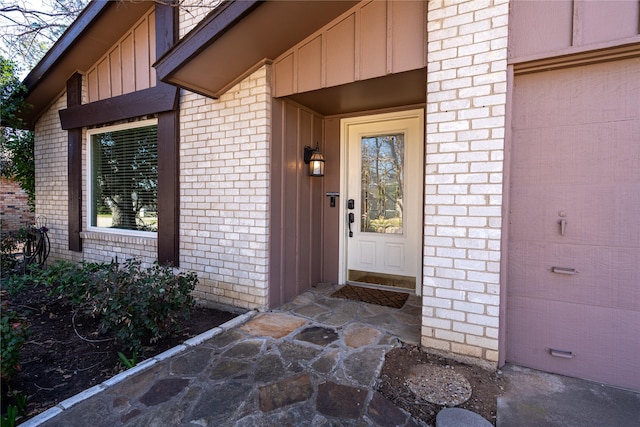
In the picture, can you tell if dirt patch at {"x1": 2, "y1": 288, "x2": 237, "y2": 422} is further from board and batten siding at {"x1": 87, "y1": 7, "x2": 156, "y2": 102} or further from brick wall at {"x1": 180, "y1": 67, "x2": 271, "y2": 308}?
board and batten siding at {"x1": 87, "y1": 7, "x2": 156, "y2": 102}

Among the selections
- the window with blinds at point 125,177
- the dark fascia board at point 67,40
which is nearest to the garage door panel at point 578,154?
the window with blinds at point 125,177

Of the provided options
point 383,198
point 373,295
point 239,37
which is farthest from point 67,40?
point 373,295

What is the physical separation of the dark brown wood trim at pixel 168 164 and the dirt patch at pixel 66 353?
97 cm

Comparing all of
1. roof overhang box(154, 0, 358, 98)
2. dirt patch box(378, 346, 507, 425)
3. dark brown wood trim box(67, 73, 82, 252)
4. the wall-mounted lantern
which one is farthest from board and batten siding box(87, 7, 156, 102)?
dirt patch box(378, 346, 507, 425)

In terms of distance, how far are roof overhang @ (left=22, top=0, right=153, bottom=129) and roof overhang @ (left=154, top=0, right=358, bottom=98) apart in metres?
1.94

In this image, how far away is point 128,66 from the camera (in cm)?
452

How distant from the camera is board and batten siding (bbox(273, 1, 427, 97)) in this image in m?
2.67

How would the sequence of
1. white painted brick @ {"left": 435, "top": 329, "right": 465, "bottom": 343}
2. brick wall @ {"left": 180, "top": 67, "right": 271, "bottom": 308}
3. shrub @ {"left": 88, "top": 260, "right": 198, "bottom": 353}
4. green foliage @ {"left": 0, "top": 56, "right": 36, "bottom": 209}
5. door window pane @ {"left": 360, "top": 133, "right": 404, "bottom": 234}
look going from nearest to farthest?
white painted brick @ {"left": 435, "top": 329, "right": 465, "bottom": 343} < shrub @ {"left": 88, "top": 260, "right": 198, "bottom": 353} < brick wall @ {"left": 180, "top": 67, "right": 271, "bottom": 308} < door window pane @ {"left": 360, "top": 133, "right": 404, "bottom": 234} < green foliage @ {"left": 0, "top": 56, "right": 36, "bottom": 209}

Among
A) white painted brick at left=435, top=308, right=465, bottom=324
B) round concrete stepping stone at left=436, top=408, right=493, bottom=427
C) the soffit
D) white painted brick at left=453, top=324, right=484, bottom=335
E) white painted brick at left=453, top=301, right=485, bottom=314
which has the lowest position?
round concrete stepping stone at left=436, top=408, right=493, bottom=427

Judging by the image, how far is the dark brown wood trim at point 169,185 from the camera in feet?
13.0

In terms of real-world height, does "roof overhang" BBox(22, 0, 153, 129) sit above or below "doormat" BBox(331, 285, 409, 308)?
above

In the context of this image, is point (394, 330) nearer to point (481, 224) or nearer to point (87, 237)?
point (481, 224)

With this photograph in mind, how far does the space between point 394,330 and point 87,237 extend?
5064 mm

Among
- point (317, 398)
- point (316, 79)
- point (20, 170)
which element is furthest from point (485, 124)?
point (20, 170)
